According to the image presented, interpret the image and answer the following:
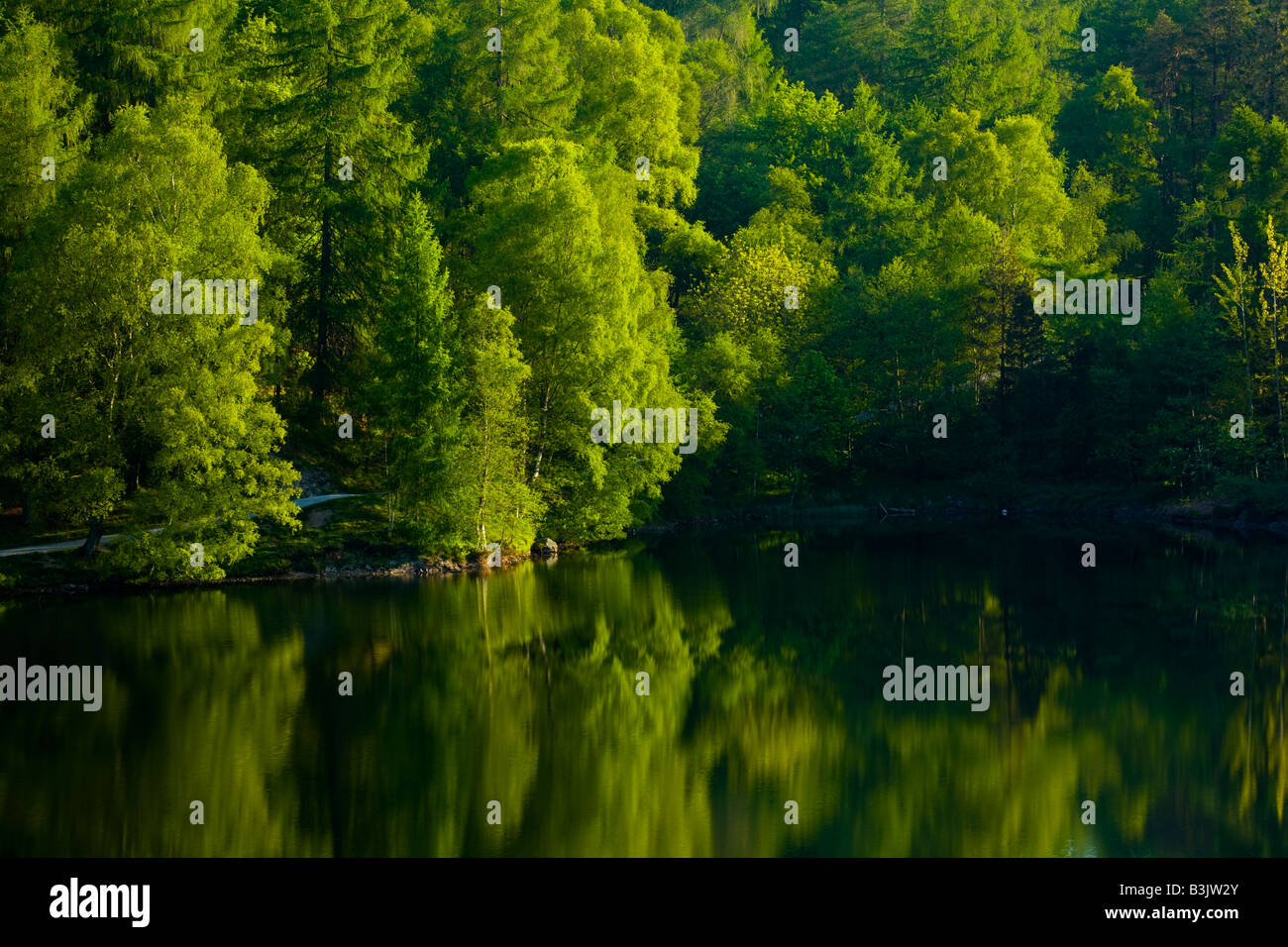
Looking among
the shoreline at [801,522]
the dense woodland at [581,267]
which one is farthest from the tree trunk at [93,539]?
the shoreline at [801,522]

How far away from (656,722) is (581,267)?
27.4 m

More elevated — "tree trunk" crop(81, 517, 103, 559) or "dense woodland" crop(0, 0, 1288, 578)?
"dense woodland" crop(0, 0, 1288, 578)

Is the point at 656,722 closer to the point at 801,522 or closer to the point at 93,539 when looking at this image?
the point at 93,539

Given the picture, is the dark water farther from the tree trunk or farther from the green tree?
the tree trunk

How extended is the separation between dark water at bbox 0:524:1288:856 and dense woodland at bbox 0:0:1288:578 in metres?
6.98

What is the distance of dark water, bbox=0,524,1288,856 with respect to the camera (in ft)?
57.5

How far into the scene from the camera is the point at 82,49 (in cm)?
4881

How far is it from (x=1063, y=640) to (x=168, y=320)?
26.7 m

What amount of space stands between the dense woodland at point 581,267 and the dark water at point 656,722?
6979 mm

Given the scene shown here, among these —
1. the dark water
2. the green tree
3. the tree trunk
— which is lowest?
the dark water

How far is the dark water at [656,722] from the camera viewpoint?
57.5 ft

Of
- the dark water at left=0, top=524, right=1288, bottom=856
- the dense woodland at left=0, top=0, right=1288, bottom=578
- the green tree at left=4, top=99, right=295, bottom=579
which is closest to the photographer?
the dark water at left=0, top=524, right=1288, bottom=856

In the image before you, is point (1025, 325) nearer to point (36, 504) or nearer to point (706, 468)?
point (706, 468)

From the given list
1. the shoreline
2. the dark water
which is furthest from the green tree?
the dark water
